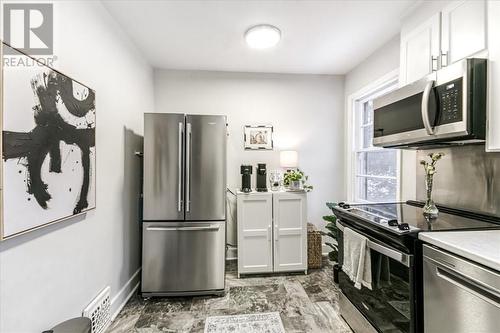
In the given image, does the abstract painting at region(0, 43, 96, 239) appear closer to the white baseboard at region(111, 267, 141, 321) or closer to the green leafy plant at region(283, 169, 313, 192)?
the white baseboard at region(111, 267, 141, 321)

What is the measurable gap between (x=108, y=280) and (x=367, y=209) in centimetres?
224

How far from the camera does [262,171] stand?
3.20 m

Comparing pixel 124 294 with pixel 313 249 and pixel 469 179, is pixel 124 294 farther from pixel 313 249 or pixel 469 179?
pixel 469 179

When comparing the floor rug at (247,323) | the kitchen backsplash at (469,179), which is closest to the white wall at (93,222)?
A: the floor rug at (247,323)

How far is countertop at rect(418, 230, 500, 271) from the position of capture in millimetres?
986

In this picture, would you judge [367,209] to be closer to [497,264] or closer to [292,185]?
[497,264]

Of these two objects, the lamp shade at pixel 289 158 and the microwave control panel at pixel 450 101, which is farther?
the lamp shade at pixel 289 158

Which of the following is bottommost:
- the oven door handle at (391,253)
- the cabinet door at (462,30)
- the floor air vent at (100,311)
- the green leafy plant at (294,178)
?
the floor air vent at (100,311)

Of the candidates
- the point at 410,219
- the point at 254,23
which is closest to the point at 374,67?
the point at 254,23

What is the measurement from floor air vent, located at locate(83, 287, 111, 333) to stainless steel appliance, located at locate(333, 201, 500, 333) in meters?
1.93

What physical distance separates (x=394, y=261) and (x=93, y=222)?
2064 millimetres

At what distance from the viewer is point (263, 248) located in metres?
2.97

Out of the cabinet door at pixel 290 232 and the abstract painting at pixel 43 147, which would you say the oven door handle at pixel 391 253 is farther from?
the abstract painting at pixel 43 147

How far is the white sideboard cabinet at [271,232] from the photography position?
2.95 meters
